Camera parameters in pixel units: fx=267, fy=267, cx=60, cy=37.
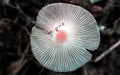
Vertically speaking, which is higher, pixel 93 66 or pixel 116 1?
pixel 116 1

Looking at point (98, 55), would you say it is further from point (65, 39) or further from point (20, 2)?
point (20, 2)

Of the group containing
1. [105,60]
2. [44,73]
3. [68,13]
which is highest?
[68,13]

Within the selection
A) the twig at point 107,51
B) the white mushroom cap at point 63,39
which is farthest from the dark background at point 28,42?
the white mushroom cap at point 63,39

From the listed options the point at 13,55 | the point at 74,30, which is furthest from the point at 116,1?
the point at 13,55

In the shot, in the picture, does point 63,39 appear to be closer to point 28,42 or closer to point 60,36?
point 60,36

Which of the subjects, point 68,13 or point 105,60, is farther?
point 105,60

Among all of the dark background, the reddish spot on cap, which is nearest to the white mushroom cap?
the reddish spot on cap

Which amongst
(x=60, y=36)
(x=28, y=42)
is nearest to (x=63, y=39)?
(x=60, y=36)

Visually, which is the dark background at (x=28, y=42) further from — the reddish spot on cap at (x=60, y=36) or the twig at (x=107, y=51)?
the reddish spot on cap at (x=60, y=36)
